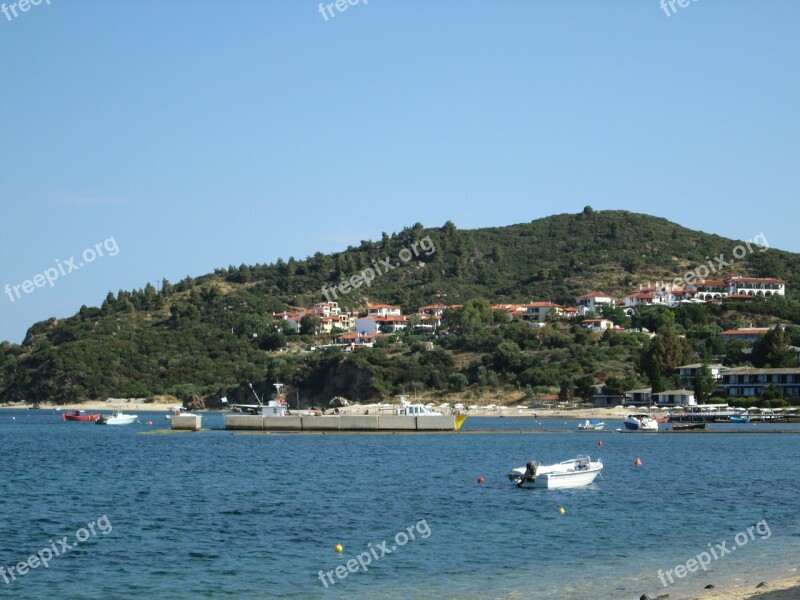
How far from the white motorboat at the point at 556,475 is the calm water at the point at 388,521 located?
72 centimetres

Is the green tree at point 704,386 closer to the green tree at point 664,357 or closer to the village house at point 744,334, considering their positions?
the green tree at point 664,357

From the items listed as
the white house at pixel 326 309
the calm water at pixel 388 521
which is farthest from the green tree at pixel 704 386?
the white house at pixel 326 309

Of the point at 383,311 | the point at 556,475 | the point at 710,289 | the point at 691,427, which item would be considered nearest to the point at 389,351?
the point at 383,311

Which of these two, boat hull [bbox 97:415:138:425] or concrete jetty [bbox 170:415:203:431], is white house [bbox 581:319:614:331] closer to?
boat hull [bbox 97:415:138:425]

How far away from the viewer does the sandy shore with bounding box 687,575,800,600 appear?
20.1m

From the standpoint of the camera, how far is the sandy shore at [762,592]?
2011 cm

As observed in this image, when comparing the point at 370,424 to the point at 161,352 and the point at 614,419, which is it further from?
the point at 161,352

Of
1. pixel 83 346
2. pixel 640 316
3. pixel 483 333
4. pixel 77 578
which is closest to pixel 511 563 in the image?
pixel 77 578

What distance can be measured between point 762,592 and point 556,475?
69.1ft

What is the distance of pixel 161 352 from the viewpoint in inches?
6447

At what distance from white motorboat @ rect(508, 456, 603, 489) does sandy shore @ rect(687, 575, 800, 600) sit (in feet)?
62.2

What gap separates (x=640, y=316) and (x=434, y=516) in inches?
4840

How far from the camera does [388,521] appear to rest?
32.8 meters

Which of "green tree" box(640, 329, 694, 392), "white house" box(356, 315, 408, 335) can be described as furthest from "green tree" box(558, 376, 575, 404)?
"white house" box(356, 315, 408, 335)
